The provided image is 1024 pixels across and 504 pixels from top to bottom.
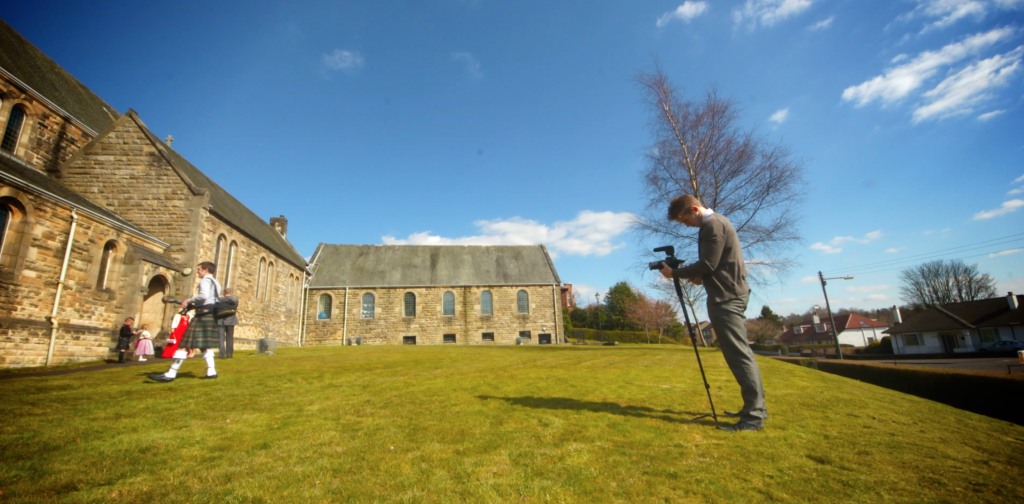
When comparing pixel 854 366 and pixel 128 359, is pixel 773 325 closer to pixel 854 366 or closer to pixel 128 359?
pixel 854 366

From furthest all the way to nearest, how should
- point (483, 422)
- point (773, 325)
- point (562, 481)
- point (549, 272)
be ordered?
point (773, 325), point (549, 272), point (483, 422), point (562, 481)

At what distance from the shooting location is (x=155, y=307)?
50.0 ft

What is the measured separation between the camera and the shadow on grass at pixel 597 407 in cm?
483

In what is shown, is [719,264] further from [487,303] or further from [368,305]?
[368,305]

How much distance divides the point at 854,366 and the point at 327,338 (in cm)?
3205

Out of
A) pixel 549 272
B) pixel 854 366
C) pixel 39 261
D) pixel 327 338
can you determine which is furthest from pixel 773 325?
pixel 39 261

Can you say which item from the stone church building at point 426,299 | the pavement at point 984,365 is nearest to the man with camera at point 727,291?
the pavement at point 984,365

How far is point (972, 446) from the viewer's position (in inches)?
150

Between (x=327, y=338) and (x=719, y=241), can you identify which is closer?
(x=719, y=241)

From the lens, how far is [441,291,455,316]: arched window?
110ft

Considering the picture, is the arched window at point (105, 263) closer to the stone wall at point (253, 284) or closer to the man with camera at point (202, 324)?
the stone wall at point (253, 284)

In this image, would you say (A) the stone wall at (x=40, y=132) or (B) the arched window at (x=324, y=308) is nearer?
(A) the stone wall at (x=40, y=132)

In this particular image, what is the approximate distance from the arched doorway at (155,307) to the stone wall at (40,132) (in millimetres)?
6428

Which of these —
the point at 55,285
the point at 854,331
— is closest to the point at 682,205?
the point at 55,285
